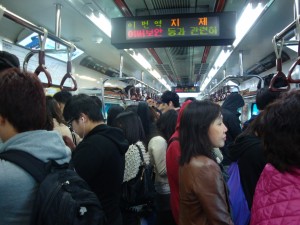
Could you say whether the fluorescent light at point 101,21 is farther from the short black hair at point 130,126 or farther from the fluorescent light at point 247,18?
the short black hair at point 130,126

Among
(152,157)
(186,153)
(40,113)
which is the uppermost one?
(40,113)

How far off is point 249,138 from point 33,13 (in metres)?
4.19

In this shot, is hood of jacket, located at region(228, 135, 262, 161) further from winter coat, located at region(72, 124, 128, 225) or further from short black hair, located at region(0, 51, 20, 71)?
short black hair, located at region(0, 51, 20, 71)

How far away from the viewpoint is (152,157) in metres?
3.05

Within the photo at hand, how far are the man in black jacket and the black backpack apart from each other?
0.74 m

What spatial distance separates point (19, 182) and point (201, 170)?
978mm

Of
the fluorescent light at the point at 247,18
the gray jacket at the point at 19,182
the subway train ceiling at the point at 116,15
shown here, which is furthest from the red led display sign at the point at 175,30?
the gray jacket at the point at 19,182

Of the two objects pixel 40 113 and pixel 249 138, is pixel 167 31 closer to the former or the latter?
pixel 249 138

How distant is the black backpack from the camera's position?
3.55 ft

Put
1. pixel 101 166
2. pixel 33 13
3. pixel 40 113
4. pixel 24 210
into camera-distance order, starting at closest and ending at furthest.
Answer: pixel 24 210 → pixel 40 113 → pixel 101 166 → pixel 33 13

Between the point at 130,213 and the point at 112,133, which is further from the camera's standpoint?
the point at 130,213

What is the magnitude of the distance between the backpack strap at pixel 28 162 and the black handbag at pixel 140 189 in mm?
1398

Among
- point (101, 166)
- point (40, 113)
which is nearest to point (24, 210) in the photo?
point (40, 113)

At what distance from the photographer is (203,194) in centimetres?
164
